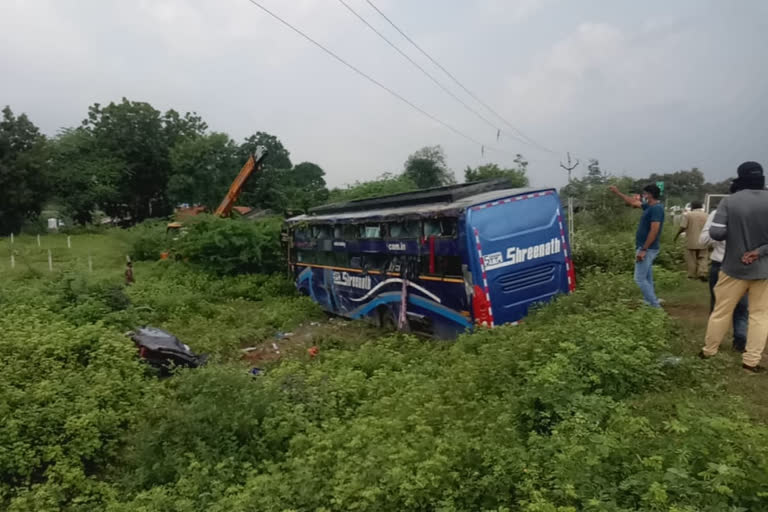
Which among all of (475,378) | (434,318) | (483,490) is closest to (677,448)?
(483,490)

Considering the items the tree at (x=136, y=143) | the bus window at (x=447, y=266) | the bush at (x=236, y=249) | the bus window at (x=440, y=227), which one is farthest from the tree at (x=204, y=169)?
the bus window at (x=447, y=266)

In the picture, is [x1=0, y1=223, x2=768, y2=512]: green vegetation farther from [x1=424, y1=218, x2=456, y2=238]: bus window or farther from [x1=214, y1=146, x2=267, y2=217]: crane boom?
[x1=214, y1=146, x2=267, y2=217]: crane boom

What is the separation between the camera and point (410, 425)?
494 centimetres

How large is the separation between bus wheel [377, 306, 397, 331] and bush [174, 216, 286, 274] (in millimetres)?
7578

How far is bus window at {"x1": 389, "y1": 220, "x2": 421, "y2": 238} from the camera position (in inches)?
388

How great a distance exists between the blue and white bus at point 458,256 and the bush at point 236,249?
273 inches

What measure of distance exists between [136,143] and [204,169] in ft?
29.3

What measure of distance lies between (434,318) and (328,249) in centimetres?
487

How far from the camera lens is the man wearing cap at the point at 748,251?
200 inches

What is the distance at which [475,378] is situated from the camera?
5695mm

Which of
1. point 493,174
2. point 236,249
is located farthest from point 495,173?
point 236,249

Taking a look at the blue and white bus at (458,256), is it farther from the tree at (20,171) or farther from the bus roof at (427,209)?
the tree at (20,171)

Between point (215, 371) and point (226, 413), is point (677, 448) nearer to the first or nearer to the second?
point (226, 413)

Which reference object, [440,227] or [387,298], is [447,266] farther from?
[387,298]
